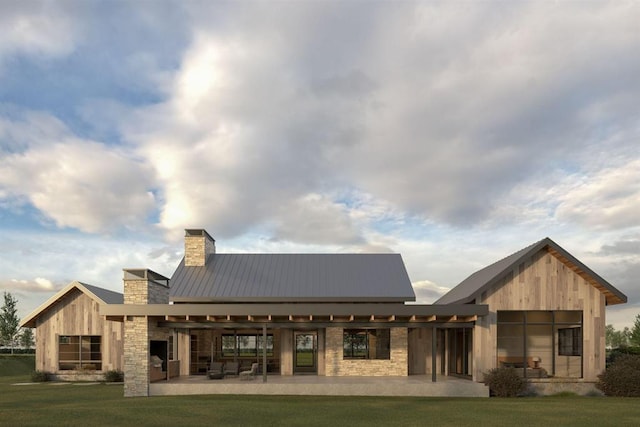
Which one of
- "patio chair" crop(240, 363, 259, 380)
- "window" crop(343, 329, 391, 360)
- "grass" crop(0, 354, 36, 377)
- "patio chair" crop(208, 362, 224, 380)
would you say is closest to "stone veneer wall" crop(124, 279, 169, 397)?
"patio chair" crop(208, 362, 224, 380)

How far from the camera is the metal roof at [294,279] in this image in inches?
939

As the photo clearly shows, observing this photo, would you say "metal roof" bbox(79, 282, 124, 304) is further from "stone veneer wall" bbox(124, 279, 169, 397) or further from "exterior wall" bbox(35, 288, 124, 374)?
"stone veneer wall" bbox(124, 279, 169, 397)

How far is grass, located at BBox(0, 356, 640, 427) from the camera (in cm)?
1383

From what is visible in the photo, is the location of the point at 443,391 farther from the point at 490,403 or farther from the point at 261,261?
the point at 261,261


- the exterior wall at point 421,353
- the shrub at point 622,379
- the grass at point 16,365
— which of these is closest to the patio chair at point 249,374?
the exterior wall at point 421,353

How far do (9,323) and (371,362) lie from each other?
36057mm

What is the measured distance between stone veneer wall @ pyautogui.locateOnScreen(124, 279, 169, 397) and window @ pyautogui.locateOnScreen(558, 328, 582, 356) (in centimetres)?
1633

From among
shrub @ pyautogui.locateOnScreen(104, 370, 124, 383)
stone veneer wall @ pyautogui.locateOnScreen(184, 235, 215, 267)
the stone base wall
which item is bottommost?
the stone base wall

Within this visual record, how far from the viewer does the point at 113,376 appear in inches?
1032

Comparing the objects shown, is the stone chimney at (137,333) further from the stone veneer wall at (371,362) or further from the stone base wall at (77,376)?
the stone base wall at (77,376)

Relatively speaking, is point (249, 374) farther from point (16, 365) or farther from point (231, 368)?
point (16, 365)

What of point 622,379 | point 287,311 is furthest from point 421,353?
point 287,311

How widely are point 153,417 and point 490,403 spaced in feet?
33.6

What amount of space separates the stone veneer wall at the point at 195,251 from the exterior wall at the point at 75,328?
5.14 metres
